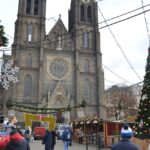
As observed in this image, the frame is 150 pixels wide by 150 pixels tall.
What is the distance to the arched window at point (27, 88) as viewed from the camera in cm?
4416

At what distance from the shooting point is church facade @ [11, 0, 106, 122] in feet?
147

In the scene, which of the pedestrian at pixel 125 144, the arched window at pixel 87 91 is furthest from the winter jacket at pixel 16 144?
the arched window at pixel 87 91

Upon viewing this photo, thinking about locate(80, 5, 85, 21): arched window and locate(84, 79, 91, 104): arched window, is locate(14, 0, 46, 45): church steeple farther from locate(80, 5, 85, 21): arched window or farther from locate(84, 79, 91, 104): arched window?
locate(84, 79, 91, 104): arched window

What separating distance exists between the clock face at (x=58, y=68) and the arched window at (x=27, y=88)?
3950 millimetres

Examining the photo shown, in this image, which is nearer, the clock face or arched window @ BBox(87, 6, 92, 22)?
the clock face

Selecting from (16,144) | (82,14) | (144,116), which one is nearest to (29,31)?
(82,14)

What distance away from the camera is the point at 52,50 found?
4809 centimetres

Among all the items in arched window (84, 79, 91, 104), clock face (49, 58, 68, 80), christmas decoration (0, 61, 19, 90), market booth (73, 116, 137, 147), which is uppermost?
clock face (49, 58, 68, 80)

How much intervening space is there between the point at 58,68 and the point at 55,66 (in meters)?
0.59

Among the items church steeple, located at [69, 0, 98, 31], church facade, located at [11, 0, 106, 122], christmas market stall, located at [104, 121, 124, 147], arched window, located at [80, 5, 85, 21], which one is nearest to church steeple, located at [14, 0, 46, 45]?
church facade, located at [11, 0, 106, 122]

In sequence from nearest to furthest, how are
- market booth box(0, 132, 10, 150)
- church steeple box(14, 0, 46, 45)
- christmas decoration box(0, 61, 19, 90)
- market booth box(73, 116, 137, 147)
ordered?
market booth box(0, 132, 10, 150), christmas decoration box(0, 61, 19, 90), market booth box(73, 116, 137, 147), church steeple box(14, 0, 46, 45)

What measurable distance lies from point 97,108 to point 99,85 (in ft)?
12.1

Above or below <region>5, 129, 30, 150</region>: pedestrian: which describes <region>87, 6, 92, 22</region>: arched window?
above

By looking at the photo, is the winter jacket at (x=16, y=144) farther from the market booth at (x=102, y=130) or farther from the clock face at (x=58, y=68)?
the clock face at (x=58, y=68)
